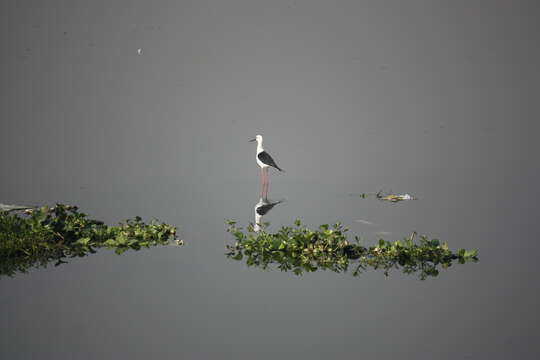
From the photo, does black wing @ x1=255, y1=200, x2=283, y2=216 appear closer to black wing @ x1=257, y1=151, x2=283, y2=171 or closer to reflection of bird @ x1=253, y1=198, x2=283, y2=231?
reflection of bird @ x1=253, y1=198, x2=283, y2=231

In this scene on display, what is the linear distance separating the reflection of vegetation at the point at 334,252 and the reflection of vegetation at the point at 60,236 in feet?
5.81

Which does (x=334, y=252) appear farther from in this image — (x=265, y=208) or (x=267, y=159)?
(x=267, y=159)

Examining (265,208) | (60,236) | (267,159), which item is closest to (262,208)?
(265,208)

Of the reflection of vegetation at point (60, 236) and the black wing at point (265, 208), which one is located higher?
the black wing at point (265, 208)

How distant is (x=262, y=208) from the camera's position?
13898mm

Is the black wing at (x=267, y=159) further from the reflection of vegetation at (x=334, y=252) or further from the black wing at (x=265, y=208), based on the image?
the reflection of vegetation at (x=334, y=252)

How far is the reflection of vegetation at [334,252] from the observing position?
9727mm

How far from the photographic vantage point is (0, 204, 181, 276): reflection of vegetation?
9734 mm

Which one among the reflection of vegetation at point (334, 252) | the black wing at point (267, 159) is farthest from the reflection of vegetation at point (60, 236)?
the black wing at point (267, 159)

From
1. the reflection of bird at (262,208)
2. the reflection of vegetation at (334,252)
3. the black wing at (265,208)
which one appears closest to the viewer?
the reflection of vegetation at (334,252)

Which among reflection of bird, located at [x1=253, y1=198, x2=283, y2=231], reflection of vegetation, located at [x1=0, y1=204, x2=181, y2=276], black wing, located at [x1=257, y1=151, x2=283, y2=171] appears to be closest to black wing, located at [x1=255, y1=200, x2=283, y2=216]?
reflection of bird, located at [x1=253, y1=198, x2=283, y2=231]

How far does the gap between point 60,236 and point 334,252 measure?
4532 millimetres

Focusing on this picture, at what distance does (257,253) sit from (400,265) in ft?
7.42

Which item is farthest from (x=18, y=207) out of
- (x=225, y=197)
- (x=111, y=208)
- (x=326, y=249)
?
(x=326, y=249)
